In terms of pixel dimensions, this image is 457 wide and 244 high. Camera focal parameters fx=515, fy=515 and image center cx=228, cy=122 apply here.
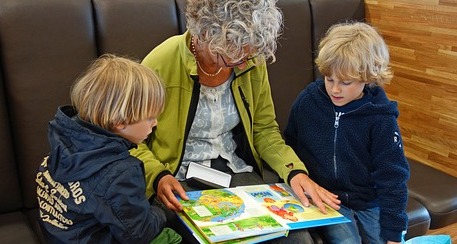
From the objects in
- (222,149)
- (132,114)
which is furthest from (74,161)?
(222,149)

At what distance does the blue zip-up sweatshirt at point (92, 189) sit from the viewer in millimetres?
1127

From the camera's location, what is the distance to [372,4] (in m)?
2.25

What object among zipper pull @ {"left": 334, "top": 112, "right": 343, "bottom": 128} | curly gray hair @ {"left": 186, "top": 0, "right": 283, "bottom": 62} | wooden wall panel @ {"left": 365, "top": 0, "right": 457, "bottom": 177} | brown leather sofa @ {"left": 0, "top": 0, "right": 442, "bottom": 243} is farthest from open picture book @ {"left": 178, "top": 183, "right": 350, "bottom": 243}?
wooden wall panel @ {"left": 365, "top": 0, "right": 457, "bottom": 177}

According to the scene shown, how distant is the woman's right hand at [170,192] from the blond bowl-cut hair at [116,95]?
24cm

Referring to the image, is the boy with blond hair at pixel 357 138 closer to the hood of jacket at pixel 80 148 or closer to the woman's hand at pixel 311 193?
the woman's hand at pixel 311 193

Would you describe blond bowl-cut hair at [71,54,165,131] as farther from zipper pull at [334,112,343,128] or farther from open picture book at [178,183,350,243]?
zipper pull at [334,112,343,128]

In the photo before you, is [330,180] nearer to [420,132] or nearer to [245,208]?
[245,208]

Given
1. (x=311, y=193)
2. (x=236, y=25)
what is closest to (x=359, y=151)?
(x=311, y=193)

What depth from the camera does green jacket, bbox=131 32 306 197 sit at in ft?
4.93

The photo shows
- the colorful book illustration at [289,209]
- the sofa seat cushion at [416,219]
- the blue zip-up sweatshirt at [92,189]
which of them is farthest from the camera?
the sofa seat cushion at [416,219]

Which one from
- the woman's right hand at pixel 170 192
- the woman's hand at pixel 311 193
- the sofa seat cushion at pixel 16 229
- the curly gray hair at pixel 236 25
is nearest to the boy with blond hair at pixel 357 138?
the woman's hand at pixel 311 193

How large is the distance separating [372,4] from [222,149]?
1082mm

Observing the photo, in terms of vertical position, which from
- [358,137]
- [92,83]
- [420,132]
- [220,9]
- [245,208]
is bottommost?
[420,132]

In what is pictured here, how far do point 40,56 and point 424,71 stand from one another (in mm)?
1460
